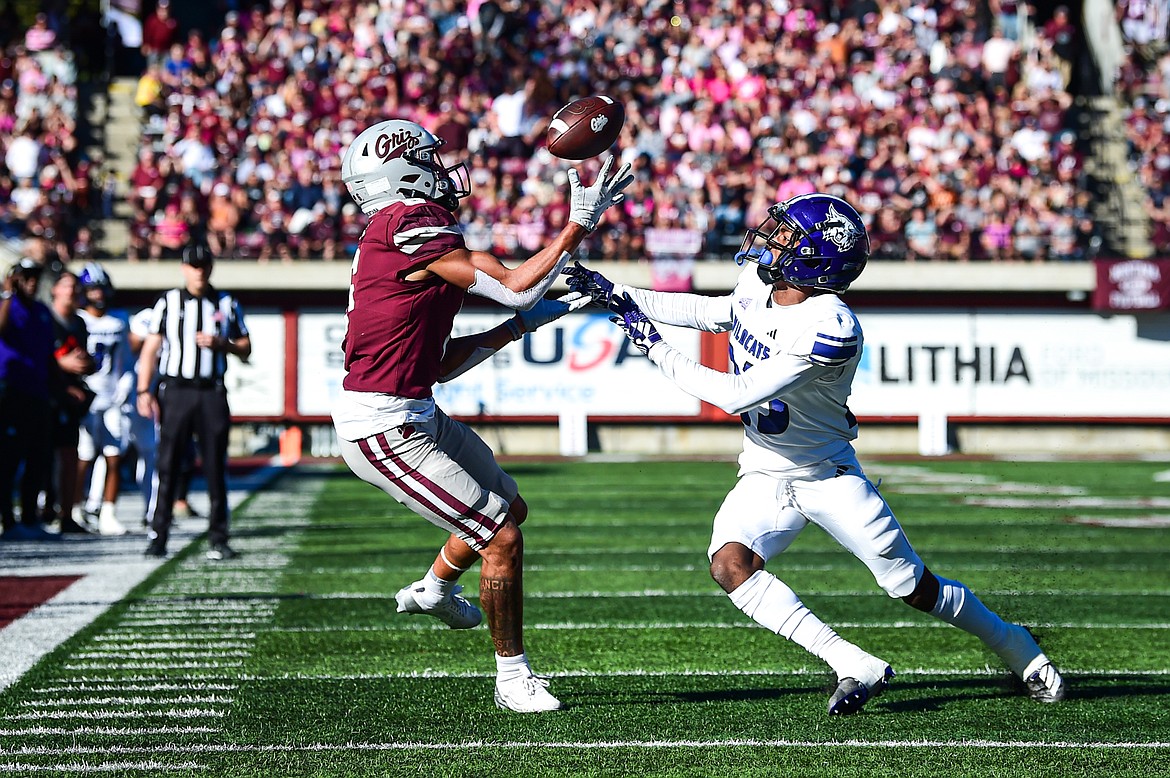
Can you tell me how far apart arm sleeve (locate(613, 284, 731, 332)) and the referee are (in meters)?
3.86

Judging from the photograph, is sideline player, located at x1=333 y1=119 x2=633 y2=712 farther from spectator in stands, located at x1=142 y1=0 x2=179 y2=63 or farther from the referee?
spectator in stands, located at x1=142 y1=0 x2=179 y2=63

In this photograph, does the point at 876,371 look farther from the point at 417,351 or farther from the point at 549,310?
the point at 417,351

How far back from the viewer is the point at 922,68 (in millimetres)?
20922

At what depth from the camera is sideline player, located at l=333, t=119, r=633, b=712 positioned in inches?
173

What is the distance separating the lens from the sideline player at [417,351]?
4.39 metres

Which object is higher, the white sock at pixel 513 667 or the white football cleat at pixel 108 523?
the white sock at pixel 513 667

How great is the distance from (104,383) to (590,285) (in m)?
6.54

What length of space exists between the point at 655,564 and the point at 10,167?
1313cm

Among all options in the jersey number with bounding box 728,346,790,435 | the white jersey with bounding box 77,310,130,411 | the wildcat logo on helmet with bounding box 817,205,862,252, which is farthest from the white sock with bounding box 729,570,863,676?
the white jersey with bounding box 77,310,130,411

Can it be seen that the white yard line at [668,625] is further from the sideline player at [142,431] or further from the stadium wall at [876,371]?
the stadium wall at [876,371]

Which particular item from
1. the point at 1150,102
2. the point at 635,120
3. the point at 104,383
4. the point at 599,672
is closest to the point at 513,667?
the point at 599,672

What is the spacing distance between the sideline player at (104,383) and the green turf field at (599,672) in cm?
109

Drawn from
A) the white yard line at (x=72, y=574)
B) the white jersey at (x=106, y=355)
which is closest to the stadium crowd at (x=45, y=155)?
the white jersey at (x=106, y=355)

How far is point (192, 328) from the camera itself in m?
8.20
